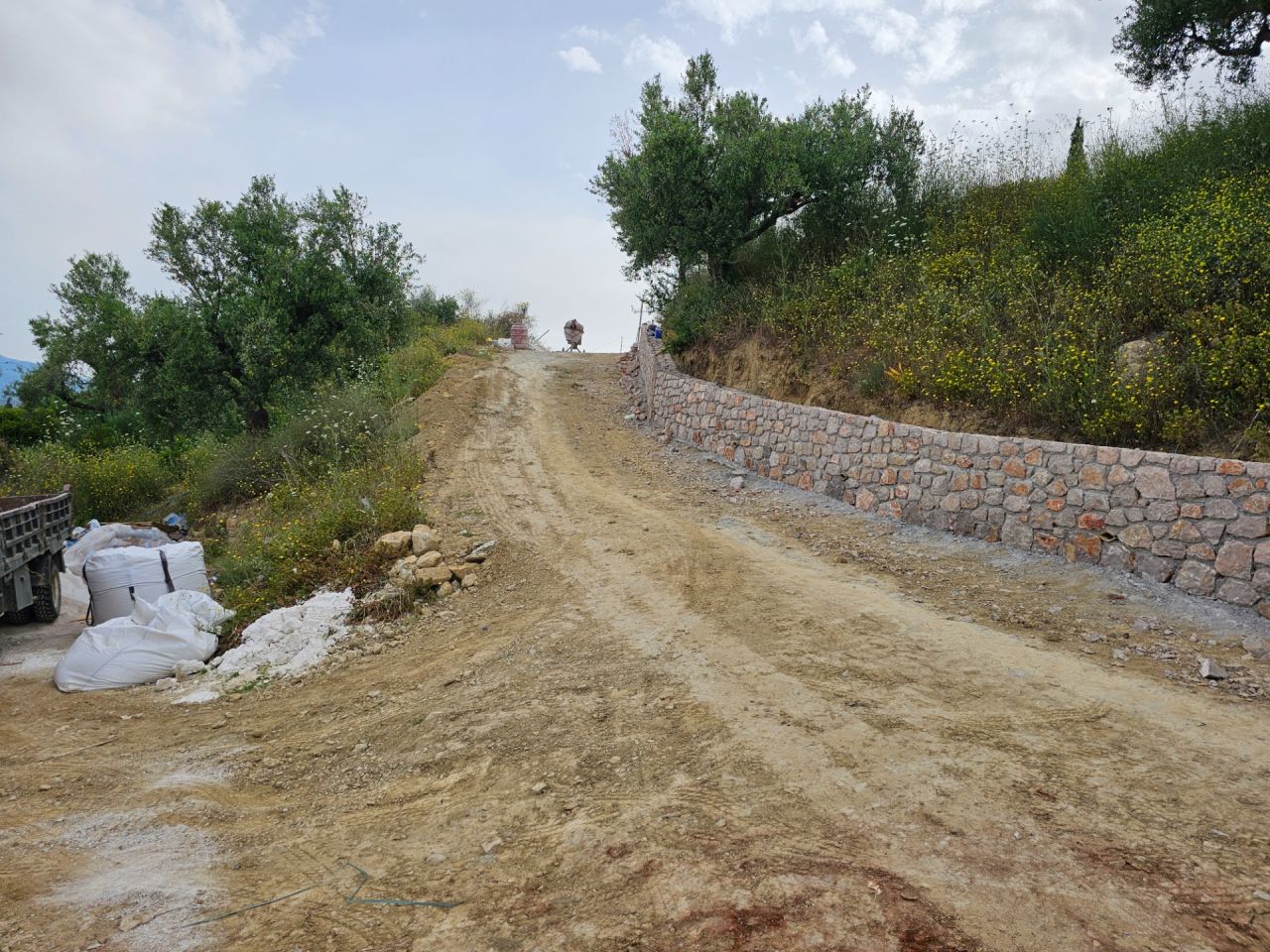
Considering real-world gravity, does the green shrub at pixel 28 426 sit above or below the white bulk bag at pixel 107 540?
above

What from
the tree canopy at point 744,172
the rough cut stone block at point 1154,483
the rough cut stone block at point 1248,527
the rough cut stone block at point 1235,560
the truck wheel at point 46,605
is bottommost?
the truck wheel at point 46,605

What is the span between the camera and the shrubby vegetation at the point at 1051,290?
7719mm

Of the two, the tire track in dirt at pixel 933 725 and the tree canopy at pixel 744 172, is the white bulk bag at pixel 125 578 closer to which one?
the tire track in dirt at pixel 933 725

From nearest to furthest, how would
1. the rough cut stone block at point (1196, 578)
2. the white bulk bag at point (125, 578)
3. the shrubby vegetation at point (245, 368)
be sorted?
the rough cut stone block at point (1196, 578) → the white bulk bag at point (125, 578) → the shrubby vegetation at point (245, 368)

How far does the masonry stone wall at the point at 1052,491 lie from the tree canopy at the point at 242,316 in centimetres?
928

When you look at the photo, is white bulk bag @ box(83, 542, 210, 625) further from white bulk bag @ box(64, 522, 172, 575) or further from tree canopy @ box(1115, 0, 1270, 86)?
tree canopy @ box(1115, 0, 1270, 86)

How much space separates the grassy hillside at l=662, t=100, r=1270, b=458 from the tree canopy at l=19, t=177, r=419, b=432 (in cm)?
779

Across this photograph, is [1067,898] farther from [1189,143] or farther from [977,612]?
[1189,143]

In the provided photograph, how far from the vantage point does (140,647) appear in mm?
7012

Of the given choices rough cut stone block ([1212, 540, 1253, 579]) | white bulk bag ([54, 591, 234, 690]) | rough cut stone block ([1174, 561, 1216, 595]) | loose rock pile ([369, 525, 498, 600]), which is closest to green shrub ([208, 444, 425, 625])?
loose rock pile ([369, 525, 498, 600])

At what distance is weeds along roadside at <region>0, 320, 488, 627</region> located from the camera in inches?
340

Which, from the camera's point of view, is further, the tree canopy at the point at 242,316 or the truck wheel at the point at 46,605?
the tree canopy at the point at 242,316

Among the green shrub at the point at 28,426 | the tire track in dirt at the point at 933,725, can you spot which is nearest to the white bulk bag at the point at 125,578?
the tire track in dirt at the point at 933,725

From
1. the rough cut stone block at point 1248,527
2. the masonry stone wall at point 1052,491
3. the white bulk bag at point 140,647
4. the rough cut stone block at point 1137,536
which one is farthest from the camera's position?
the white bulk bag at point 140,647
